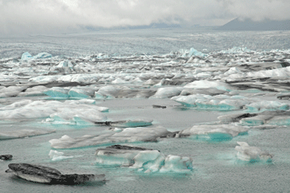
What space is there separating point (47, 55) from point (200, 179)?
47.5 metres

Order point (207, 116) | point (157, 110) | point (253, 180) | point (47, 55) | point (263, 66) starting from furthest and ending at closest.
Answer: point (47, 55)
point (263, 66)
point (157, 110)
point (207, 116)
point (253, 180)

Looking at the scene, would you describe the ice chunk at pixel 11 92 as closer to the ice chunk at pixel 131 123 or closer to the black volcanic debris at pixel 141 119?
the black volcanic debris at pixel 141 119

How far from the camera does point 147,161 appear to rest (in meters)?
4.23

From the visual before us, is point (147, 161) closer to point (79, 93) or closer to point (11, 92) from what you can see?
point (79, 93)

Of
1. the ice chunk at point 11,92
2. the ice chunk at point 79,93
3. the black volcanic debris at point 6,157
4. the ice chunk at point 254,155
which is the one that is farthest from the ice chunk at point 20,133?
the ice chunk at point 11,92

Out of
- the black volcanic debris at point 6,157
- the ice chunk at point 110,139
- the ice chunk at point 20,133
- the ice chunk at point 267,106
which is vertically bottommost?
the ice chunk at point 267,106

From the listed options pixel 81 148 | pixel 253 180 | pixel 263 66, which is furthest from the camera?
pixel 263 66

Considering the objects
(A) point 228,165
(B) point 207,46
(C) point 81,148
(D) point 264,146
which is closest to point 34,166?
(C) point 81,148

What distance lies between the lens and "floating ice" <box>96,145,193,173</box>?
413 cm

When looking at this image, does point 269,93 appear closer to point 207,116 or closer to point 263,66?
point 207,116

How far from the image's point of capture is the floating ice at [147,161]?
13.5 feet

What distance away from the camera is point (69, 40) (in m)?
66.6

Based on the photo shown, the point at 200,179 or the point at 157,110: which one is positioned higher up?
the point at 200,179

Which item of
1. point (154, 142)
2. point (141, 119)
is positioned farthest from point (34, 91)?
point (154, 142)
